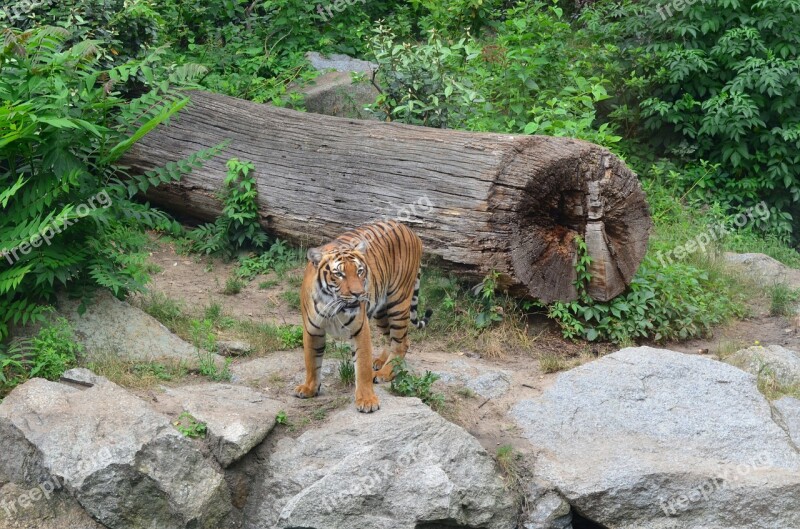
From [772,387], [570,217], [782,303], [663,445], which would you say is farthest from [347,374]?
[782,303]

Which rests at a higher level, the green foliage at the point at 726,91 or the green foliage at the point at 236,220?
the green foliage at the point at 726,91

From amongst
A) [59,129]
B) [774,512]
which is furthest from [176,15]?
[774,512]

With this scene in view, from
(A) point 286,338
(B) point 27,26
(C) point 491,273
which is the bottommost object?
(A) point 286,338

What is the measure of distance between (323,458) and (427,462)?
61 cm

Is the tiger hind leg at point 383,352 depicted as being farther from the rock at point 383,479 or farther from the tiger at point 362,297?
the rock at point 383,479

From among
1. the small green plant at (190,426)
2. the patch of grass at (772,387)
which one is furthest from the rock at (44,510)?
the patch of grass at (772,387)

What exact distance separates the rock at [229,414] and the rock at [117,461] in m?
0.15

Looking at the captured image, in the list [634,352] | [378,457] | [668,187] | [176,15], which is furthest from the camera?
[176,15]

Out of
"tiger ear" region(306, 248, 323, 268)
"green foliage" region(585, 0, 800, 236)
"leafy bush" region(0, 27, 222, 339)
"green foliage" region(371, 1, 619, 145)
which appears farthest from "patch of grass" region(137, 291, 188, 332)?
"green foliage" region(585, 0, 800, 236)

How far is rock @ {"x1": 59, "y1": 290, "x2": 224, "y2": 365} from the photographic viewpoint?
20.4 feet

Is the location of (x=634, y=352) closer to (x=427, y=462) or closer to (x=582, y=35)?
(x=427, y=462)

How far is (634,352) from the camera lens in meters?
6.67

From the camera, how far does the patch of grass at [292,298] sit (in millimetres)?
7816

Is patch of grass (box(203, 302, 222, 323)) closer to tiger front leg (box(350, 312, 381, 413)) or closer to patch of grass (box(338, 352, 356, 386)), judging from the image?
patch of grass (box(338, 352, 356, 386))
